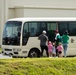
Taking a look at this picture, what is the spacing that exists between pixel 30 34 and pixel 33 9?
1340 centimetres

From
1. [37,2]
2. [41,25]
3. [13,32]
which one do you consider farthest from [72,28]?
[37,2]

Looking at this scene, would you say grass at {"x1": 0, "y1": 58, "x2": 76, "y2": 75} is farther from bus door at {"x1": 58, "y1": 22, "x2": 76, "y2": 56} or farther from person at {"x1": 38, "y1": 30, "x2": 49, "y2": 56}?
bus door at {"x1": 58, "y1": 22, "x2": 76, "y2": 56}

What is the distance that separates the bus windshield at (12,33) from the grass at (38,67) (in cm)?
772

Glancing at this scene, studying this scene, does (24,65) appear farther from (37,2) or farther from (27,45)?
(37,2)

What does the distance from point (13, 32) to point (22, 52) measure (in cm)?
136

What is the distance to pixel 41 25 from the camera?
81.5ft

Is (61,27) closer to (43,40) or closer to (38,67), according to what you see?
(43,40)

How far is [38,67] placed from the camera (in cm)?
1534

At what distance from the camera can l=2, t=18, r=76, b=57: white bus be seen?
2375cm

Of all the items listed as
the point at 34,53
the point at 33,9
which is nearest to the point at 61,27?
the point at 34,53

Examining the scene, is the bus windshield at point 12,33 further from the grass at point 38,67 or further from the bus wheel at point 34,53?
the grass at point 38,67

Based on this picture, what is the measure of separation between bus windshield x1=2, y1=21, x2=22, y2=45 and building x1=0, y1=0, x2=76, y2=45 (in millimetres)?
11705

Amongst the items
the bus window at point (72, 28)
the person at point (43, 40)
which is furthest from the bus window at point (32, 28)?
the bus window at point (72, 28)

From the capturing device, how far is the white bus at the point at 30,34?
77.9 ft
